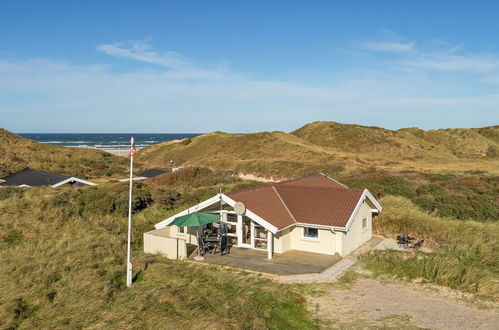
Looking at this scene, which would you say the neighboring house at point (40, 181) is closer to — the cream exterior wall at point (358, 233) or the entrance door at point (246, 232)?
the entrance door at point (246, 232)

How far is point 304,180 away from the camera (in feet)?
83.4

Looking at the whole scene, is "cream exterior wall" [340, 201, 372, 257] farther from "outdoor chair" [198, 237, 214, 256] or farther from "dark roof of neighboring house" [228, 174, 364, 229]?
"outdoor chair" [198, 237, 214, 256]

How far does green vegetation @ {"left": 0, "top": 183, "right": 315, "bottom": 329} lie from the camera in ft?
36.3

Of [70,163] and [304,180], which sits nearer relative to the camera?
[304,180]

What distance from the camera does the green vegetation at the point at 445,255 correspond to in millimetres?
14250

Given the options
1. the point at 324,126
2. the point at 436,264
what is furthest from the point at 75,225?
the point at 324,126

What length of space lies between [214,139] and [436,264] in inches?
2677

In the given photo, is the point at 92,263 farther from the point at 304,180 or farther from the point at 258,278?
the point at 304,180

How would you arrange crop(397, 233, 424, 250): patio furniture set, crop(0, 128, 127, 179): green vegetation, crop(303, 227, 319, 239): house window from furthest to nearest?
crop(0, 128, 127, 179): green vegetation → crop(397, 233, 424, 250): patio furniture set → crop(303, 227, 319, 239): house window

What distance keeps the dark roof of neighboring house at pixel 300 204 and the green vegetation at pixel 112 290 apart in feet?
12.1

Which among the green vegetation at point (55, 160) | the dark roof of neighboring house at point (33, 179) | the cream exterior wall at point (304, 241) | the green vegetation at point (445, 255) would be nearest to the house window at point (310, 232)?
the cream exterior wall at point (304, 241)

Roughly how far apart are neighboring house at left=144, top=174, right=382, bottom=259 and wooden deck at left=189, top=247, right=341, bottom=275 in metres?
0.39

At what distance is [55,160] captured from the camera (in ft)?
202

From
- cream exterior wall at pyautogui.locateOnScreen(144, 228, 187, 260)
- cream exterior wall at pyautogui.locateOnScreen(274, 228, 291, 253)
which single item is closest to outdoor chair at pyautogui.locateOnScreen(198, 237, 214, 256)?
cream exterior wall at pyautogui.locateOnScreen(144, 228, 187, 260)
